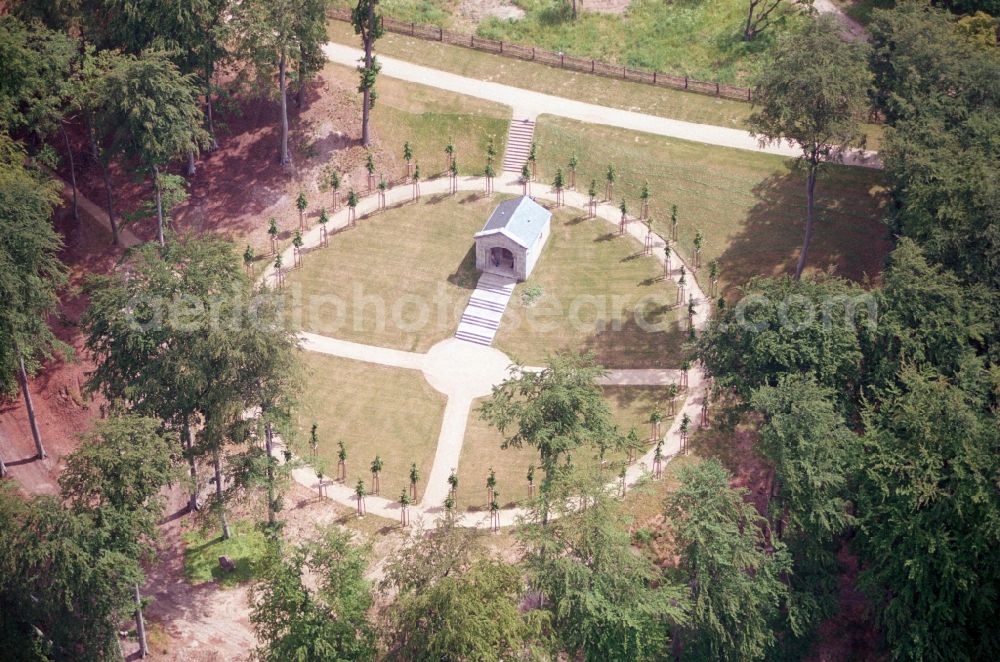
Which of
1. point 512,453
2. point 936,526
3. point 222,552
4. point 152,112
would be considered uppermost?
point 152,112

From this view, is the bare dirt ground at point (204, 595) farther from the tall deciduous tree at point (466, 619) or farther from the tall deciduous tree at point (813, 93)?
the tall deciduous tree at point (813, 93)

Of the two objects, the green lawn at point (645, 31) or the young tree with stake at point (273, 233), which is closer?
the young tree with stake at point (273, 233)

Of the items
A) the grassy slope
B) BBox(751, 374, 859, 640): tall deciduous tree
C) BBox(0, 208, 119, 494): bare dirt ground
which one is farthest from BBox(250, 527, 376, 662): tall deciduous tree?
the grassy slope

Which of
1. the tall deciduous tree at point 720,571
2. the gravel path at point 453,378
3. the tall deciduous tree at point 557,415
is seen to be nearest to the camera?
the tall deciduous tree at point 720,571

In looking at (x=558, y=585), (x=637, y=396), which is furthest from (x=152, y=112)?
(x=558, y=585)

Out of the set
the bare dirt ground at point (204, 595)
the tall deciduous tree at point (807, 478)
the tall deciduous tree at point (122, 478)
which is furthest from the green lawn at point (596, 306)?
the tall deciduous tree at point (122, 478)

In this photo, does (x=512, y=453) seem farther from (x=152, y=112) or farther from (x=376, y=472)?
(x=152, y=112)
